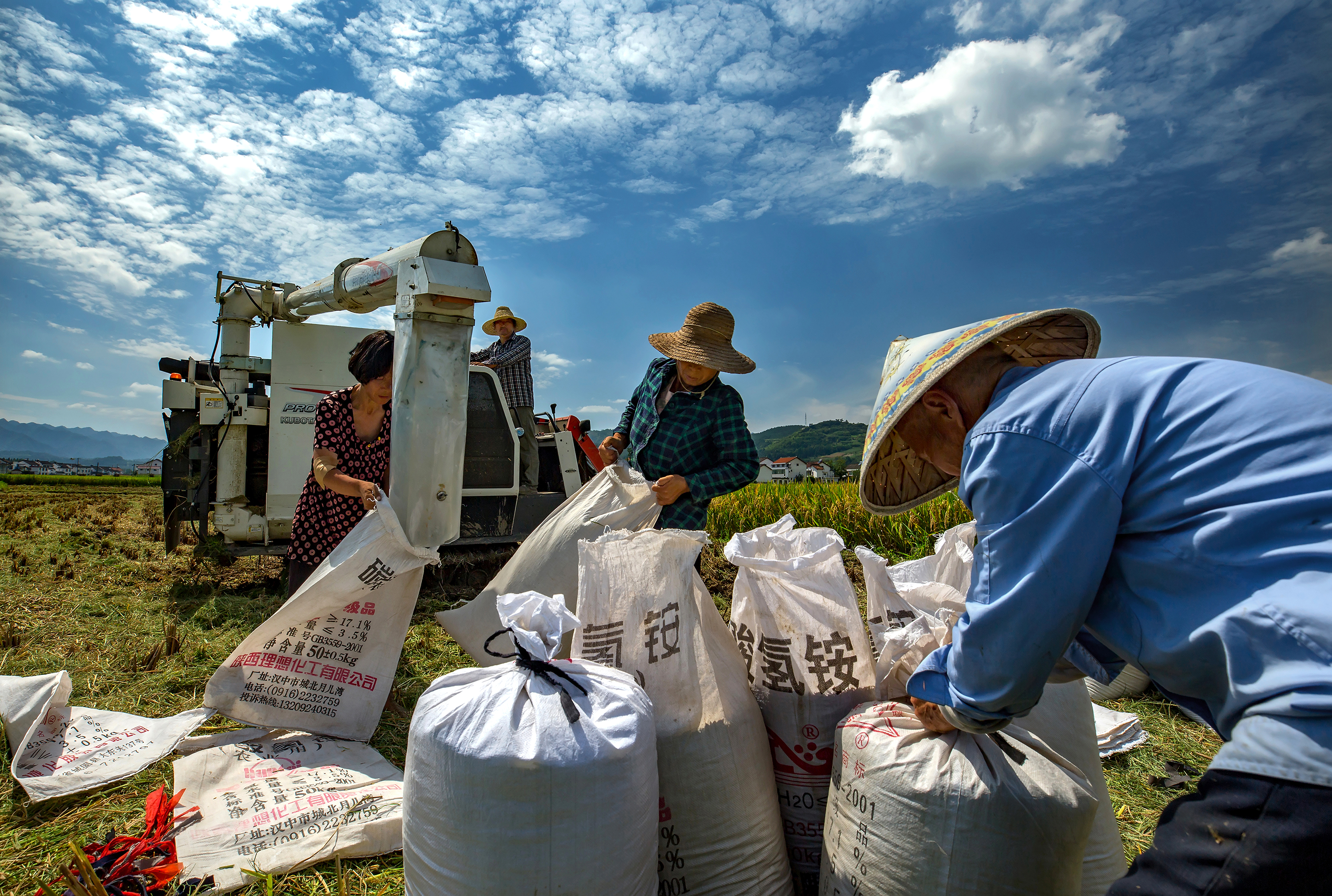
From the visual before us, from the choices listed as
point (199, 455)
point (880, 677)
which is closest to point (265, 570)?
point (199, 455)

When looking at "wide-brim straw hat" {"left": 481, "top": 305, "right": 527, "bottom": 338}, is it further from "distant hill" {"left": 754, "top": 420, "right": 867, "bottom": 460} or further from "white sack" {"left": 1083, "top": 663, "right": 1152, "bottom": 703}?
"distant hill" {"left": 754, "top": 420, "right": 867, "bottom": 460}

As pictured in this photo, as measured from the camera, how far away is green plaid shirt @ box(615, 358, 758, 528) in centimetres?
268

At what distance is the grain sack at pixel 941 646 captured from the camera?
1.64 metres

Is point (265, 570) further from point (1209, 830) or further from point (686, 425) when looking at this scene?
point (1209, 830)

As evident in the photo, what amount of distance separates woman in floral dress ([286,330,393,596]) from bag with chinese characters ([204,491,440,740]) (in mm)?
362

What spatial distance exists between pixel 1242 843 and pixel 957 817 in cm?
62

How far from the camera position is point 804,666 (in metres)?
1.79

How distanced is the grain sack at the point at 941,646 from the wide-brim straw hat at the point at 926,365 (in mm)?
350

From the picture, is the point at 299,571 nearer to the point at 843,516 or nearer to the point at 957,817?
the point at 957,817

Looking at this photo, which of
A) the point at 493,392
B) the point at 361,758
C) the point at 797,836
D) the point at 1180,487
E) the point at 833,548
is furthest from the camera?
the point at 493,392

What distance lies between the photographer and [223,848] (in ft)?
5.90

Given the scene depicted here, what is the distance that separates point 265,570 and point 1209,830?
6.82 metres

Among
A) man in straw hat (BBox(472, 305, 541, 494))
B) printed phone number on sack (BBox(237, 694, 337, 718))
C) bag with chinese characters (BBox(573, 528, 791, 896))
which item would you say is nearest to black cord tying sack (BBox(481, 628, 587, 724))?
bag with chinese characters (BBox(573, 528, 791, 896))

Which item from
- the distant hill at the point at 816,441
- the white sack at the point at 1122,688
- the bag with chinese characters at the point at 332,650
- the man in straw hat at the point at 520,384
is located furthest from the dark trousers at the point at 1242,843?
the distant hill at the point at 816,441
